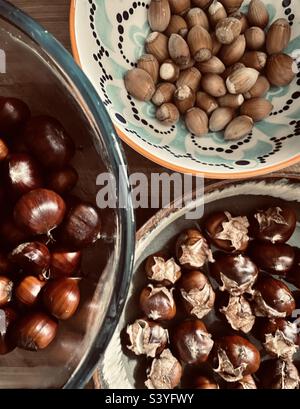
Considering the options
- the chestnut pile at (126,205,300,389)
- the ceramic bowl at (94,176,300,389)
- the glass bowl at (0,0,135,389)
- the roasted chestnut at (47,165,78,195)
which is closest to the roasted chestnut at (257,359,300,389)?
the chestnut pile at (126,205,300,389)

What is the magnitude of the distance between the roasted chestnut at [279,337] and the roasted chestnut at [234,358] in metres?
0.02

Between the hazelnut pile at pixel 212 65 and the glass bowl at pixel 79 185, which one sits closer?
the glass bowl at pixel 79 185

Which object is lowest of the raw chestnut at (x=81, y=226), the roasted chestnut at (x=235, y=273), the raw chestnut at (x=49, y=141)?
the roasted chestnut at (x=235, y=273)

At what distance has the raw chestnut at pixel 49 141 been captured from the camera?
2.12 ft

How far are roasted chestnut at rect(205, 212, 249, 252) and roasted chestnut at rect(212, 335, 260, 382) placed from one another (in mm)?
129

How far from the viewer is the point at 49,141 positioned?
0.64 meters

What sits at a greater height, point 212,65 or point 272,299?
point 212,65

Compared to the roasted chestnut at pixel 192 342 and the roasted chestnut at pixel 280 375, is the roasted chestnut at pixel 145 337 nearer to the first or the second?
the roasted chestnut at pixel 192 342

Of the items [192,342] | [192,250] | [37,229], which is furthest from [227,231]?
[37,229]

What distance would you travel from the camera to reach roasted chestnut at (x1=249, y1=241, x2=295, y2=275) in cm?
72

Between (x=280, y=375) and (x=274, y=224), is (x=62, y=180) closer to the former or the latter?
(x=274, y=224)

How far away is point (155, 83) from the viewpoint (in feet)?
2.38

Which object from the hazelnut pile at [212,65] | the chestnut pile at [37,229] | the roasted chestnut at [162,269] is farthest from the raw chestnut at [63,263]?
the hazelnut pile at [212,65]

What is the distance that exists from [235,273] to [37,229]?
277mm
